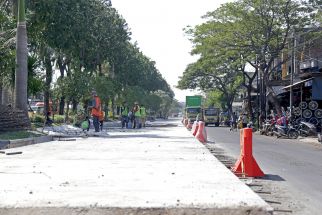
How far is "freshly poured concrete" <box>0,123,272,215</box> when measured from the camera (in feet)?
20.5

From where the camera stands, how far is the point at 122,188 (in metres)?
7.60

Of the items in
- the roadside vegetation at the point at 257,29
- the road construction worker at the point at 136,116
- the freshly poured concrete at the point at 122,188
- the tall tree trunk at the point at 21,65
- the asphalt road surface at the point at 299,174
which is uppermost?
the roadside vegetation at the point at 257,29

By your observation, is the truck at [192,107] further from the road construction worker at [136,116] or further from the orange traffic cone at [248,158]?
the orange traffic cone at [248,158]

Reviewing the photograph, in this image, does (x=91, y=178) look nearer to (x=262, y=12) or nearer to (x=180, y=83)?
(x=262, y=12)

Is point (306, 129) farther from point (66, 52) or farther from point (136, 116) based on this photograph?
point (66, 52)

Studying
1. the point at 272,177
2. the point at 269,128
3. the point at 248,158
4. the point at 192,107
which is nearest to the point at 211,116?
the point at 192,107

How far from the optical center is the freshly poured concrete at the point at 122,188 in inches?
246

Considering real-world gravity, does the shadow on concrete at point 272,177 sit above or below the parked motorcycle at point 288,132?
below

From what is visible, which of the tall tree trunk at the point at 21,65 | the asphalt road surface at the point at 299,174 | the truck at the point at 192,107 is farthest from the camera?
the truck at the point at 192,107

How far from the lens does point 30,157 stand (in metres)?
13.0

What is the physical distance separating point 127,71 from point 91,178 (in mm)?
55797

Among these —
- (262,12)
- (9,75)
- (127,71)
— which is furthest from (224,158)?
(127,71)

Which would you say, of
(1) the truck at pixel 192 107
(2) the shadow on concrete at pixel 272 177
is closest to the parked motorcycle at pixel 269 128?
(2) the shadow on concrete at pixel 272 177

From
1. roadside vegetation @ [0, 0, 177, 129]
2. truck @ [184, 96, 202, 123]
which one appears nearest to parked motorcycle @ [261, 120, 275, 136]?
roadside vegetation @ [0, 0, 177, 129]
